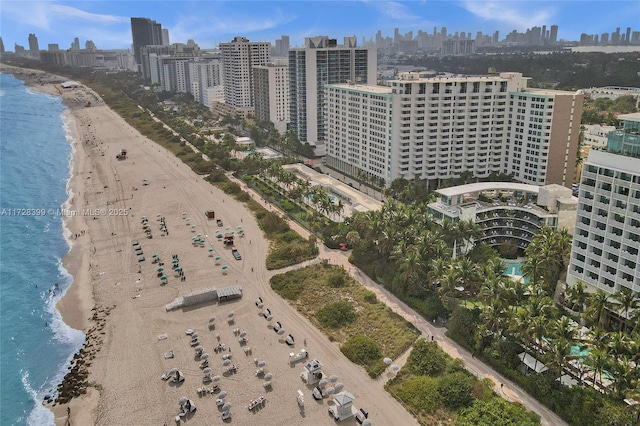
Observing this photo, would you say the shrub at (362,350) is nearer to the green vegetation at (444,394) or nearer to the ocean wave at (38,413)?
the green vegetation at (444,394)

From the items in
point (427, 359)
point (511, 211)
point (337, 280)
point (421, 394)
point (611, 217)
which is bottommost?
point (421, 394)

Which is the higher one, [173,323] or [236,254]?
[236,254]

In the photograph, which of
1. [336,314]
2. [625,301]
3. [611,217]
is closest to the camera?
[625,301]

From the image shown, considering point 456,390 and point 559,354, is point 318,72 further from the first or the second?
point 559,354

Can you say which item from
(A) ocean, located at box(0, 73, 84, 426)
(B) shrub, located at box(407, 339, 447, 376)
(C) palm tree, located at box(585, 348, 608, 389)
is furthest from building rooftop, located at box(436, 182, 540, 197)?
(A) ocean, located at box(0, 73, 84, 426)

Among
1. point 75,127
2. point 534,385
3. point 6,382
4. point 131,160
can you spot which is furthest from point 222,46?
point 534,385

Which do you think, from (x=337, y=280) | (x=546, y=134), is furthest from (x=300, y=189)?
(x=546, y=134)

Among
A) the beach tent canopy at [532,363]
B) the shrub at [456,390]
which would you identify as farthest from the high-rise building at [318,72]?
the shrub at [456,390]

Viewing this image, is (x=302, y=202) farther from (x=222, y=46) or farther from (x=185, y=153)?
(x=222, y=46)
